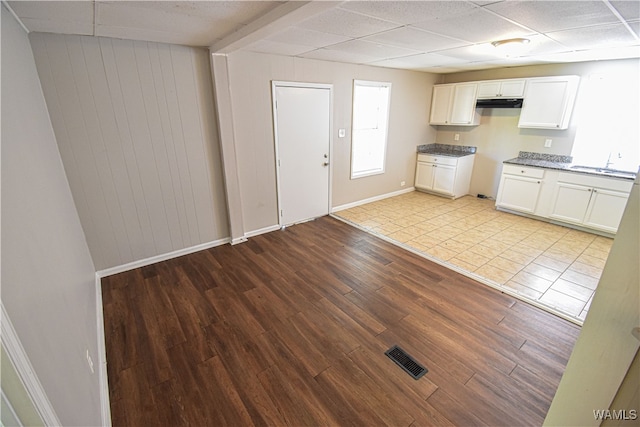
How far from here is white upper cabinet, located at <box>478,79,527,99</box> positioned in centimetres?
472

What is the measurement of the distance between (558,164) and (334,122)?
369 centimetres

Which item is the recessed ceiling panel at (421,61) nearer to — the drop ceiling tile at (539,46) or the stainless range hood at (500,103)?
the drop ceiling tile at (539,46)

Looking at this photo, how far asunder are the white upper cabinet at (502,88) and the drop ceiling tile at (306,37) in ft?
11.5

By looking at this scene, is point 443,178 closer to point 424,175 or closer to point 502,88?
point 424,175

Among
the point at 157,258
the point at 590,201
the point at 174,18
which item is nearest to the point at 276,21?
the point at 174,18

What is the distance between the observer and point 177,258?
A: 3578mm

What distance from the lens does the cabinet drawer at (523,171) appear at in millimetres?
4536

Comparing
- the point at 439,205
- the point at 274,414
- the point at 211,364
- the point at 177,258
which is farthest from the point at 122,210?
A: the point at 439,205

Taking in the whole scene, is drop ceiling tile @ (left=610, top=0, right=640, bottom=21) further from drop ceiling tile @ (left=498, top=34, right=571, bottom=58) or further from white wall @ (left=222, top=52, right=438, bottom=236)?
white wall @ (left=222, top=52, right=438, bottom=236)

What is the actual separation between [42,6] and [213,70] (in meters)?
1.54

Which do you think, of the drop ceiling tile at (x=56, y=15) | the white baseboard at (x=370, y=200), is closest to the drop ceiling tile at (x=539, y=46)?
the white baseboard at (x=370, y=200)

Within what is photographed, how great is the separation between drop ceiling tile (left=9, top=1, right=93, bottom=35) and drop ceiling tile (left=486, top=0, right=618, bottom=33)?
9.53 ft

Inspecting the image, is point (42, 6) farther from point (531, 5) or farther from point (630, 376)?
point (630, 376)

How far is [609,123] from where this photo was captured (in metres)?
4.21
